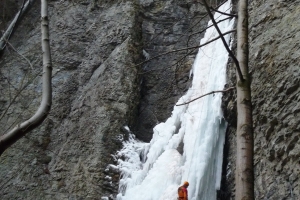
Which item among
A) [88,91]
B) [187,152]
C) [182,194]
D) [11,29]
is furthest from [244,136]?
[88,91]

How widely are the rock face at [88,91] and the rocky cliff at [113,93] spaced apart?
3cm

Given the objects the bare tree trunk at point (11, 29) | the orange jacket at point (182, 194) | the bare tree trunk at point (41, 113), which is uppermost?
the bare tree trunk at point (11, 29)

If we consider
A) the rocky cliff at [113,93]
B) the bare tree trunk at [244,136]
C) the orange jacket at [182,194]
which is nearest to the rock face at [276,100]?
the rocky cliff at [113,93]

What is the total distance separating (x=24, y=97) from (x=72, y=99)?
1.25 meters

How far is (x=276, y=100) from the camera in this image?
4.77 meters

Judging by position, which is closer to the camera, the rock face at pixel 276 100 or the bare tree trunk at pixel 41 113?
the bare tree trunk at pixel 41 113

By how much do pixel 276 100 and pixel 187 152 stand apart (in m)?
2.85

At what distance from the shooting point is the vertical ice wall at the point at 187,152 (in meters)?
6.64

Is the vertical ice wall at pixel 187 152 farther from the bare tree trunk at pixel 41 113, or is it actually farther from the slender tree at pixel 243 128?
the bare tree trunk at pixel 41 113

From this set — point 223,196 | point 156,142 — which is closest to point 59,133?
point 156,142

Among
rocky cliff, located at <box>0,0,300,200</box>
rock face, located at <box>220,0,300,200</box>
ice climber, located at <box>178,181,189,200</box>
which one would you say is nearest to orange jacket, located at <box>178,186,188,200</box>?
ice climber, located at <box>178,181,189,200</box>

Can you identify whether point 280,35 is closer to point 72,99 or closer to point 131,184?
point 131,184

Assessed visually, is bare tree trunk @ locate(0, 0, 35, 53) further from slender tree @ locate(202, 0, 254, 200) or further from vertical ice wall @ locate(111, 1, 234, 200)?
vertical ice wall @ locate(111, 1, 234, 200)

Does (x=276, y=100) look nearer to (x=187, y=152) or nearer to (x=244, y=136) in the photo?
(x=244, y=136)
